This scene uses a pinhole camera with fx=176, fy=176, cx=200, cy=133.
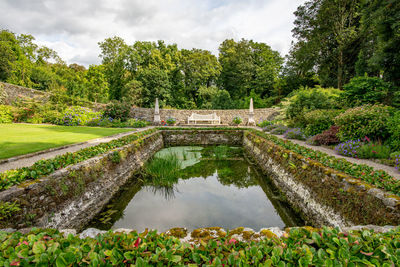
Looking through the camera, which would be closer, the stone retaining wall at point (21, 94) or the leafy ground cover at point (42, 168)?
the leafy ground cover at point (42, 168)

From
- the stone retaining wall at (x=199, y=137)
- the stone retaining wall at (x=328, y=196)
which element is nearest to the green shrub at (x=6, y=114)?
the stone retaining wall at (x=199, y=137)

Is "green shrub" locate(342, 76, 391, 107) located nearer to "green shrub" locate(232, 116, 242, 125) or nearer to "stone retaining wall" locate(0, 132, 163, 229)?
"green shrub" locate(232, 116, 242, 125)

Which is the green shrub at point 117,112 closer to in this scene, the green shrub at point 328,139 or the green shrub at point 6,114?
the green shrub at point 6,114

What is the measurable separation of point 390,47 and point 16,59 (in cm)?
3656

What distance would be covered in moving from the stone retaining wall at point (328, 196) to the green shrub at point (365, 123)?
2.15 metres

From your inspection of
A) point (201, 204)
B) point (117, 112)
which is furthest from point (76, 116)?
point (201, 204)

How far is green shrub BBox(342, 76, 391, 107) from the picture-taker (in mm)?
6516

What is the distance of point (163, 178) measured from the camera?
16.1 ft

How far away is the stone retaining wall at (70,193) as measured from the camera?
237 cm

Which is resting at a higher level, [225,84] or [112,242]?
[225,84]

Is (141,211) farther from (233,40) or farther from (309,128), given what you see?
(233,40)

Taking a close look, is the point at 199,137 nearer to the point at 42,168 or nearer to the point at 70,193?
the point at 70,193

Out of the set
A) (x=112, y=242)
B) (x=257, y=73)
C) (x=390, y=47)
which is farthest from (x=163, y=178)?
(x=257, y=73)

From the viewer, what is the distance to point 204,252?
1271 mm
